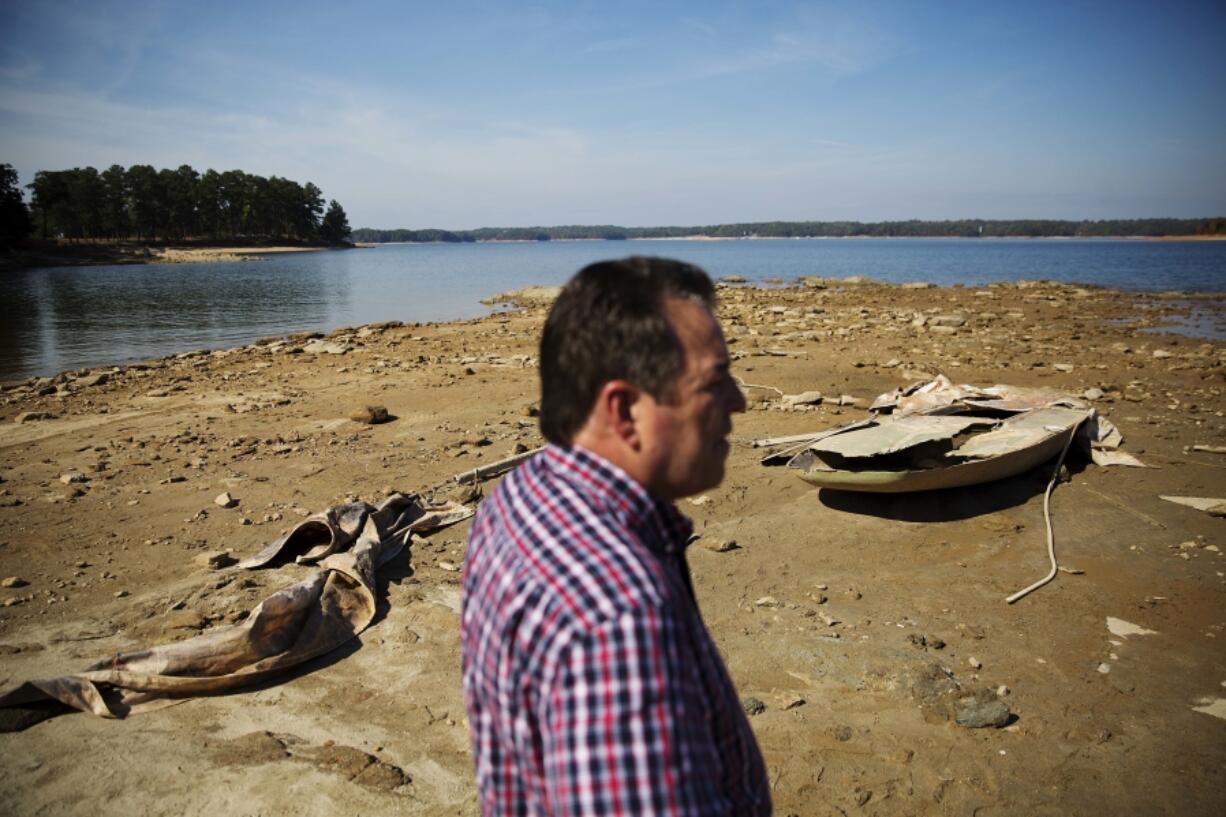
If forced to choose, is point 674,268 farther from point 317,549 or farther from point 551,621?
point 317,549

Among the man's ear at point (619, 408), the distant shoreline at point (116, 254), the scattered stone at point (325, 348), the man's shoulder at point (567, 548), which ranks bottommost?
the scattered stone at point (325, 348)

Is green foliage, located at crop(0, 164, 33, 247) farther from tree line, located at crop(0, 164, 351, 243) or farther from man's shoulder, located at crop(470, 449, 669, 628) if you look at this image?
man's shoulder, located at crop(470, 449, 669, 628)

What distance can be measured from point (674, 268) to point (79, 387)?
1367 cm

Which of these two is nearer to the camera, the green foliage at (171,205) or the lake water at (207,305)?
the lake water at (207,305)

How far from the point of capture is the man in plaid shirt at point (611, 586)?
2.76 ft

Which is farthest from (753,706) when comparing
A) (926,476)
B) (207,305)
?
(207,305)

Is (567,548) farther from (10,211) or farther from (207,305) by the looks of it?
(10,211)

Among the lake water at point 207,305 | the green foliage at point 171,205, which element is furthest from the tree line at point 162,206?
the lake water at point 207,305

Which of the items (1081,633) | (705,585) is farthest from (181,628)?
(1081,633)

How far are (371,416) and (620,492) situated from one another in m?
8.18

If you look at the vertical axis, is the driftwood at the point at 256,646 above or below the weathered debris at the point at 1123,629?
above

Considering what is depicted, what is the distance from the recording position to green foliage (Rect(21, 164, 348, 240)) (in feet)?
243

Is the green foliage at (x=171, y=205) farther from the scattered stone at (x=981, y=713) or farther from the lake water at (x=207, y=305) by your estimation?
the scattered stone at (x=981, y=713)

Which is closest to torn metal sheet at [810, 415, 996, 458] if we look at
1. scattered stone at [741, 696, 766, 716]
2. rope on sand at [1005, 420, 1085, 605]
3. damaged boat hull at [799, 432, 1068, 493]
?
damaged boat hull at [799, 432, 1068, 493]
